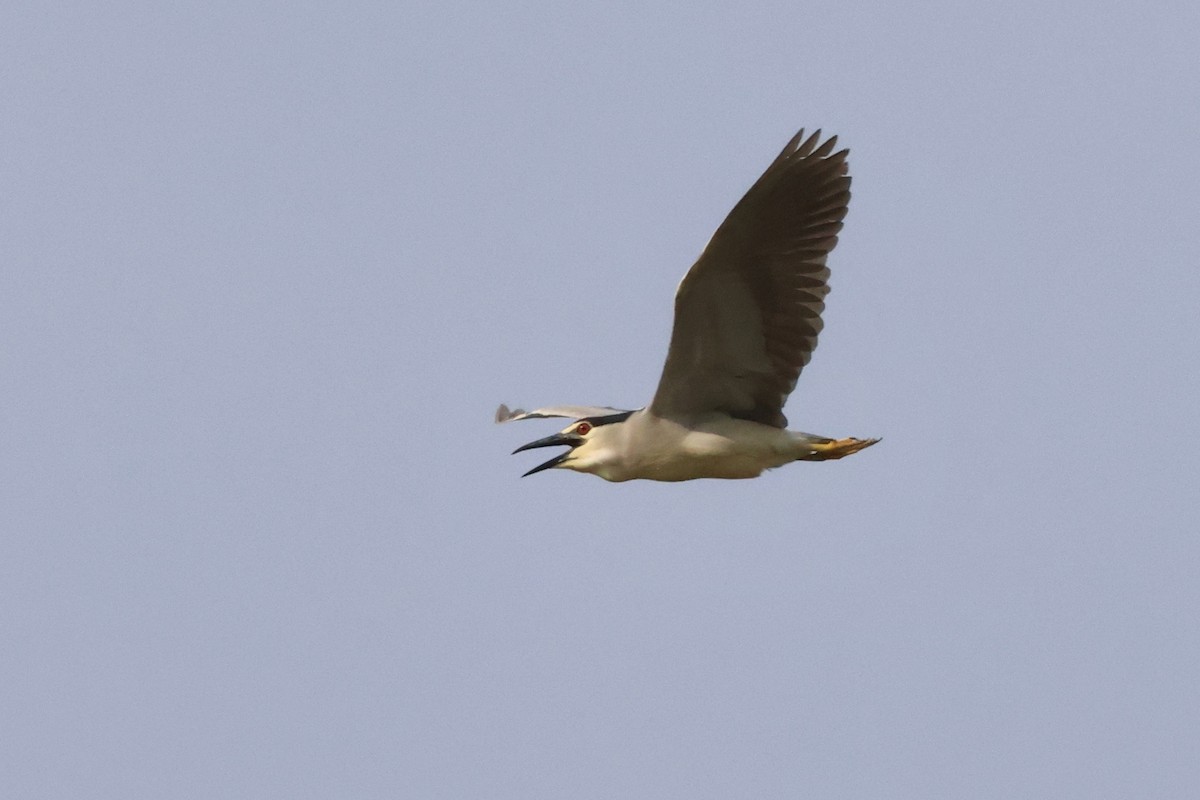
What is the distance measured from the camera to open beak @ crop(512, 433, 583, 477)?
50.0ft

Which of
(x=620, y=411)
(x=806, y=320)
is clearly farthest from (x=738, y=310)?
(x=620, y=411)

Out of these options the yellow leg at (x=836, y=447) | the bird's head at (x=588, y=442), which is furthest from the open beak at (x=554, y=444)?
the yellow leg at (x=836, y=447)

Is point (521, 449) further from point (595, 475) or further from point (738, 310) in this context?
point (738, 310)

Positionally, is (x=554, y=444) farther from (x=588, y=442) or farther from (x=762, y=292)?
(x=762, y=292)

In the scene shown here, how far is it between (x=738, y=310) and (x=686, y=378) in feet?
2.22

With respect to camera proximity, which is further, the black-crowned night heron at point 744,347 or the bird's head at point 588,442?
the bird's head at point 588,442

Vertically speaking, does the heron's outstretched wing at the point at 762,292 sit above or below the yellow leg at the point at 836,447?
above

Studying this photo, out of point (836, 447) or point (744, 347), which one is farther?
point (836, 447)

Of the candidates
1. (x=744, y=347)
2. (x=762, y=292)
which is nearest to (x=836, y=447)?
(x=744, y=347)

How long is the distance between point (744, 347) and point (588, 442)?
1458mm

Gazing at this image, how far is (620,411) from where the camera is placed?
15.6m

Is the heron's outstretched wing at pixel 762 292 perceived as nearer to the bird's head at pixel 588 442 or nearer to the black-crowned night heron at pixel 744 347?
the black-crowned night heron at pixel 744 347

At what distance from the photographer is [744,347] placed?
14.4 m

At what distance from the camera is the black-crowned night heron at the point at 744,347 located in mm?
13953
